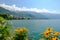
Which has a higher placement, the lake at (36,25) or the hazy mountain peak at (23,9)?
the hazy mountain peak at (23,9)

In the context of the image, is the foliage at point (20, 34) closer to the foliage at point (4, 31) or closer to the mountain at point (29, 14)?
the foliage at point (4, 31)

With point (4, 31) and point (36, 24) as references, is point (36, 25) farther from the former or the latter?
point (4, 31)

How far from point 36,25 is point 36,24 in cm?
2

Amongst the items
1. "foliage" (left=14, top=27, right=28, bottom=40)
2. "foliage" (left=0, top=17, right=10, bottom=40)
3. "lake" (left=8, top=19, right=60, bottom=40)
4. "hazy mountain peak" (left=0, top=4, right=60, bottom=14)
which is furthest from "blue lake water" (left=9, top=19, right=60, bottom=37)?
"foliage" (left=0, top=17, right=10, bottom=40)

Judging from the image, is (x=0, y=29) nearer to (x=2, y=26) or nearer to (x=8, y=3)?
(x=2, y=26)

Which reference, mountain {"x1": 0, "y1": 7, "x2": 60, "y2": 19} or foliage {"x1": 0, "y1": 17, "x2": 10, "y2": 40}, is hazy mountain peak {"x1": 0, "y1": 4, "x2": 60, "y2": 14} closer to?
mountain {"x1": 0, "y1": 7, "x2": 60, "y2": 19}

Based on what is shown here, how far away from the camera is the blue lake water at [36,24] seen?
7.98 feet

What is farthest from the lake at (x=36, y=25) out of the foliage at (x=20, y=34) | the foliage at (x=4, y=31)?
the foliage at (x=4, y=31)

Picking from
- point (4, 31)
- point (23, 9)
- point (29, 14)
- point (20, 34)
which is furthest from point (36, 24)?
point (4, 31)

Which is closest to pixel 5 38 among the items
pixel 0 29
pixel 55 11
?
pixel 0 29

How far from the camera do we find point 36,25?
2527mm

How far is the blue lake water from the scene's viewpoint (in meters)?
2.43

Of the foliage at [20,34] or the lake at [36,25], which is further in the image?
the lake at [36,25]

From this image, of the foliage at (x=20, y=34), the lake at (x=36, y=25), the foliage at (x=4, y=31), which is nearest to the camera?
the foliage at (x=4, y=31)
